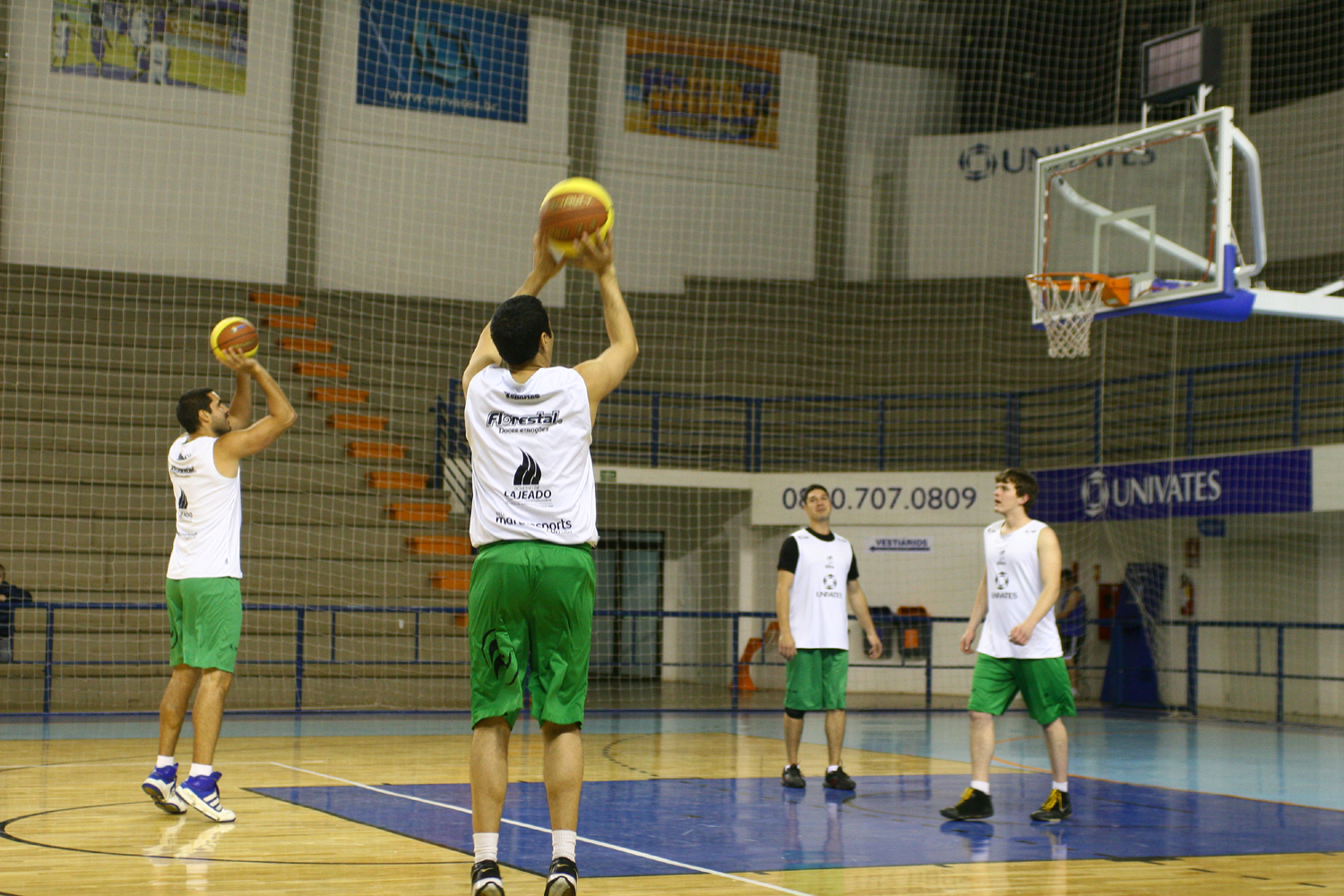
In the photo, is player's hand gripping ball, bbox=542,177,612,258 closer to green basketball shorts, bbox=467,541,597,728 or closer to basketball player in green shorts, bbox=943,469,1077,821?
green basketball shorts, bbox=467,541,597,728

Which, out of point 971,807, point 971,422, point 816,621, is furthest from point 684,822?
point 971,422

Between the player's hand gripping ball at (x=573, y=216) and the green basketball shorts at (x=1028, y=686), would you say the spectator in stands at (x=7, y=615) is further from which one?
the player's hand gripping ball at (x=573, y=216)

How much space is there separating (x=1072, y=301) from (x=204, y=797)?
6.93 m

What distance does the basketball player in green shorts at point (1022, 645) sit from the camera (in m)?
7.75

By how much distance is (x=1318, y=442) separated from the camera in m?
16.6

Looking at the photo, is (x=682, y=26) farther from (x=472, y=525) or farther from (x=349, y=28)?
(x=472, y=525)

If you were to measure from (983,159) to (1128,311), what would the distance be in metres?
11.4

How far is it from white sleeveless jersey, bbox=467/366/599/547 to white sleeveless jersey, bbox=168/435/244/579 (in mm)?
3068

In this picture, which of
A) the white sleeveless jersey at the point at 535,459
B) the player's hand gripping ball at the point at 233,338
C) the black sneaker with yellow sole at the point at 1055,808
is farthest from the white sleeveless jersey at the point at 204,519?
the black sneaker with yellow sole at the point at 1055,808

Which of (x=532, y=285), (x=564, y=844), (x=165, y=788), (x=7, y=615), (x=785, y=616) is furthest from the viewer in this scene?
(x=7, y=615)

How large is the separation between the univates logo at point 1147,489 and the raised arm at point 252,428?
11601 mm

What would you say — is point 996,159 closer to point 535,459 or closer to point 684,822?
point 684,822

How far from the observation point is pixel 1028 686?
7.94 m

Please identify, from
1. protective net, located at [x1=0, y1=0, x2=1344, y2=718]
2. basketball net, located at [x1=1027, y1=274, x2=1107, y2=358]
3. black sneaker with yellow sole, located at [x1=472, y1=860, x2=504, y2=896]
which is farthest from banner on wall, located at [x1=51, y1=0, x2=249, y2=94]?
black sneaker with yellow sole, located at [x1=472, y1=860, x2=504, y2=896]
